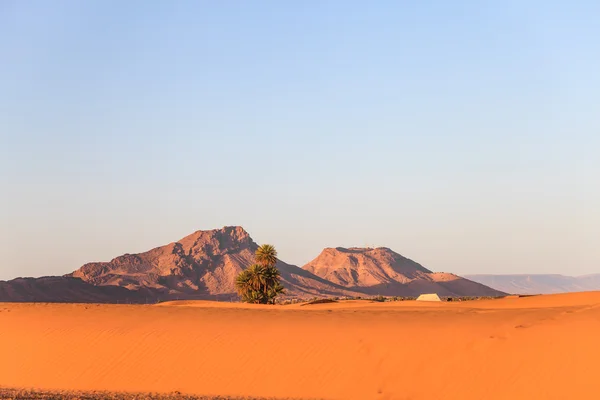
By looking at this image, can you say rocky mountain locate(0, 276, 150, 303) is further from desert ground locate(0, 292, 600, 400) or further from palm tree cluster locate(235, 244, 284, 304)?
desert ground locate(0, 292, 600, 400)

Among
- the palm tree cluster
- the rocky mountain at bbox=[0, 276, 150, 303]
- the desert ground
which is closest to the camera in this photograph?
the desert ground

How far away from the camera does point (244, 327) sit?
115ft

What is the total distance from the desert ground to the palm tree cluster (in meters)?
33.7

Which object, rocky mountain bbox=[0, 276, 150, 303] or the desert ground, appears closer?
the desert ground

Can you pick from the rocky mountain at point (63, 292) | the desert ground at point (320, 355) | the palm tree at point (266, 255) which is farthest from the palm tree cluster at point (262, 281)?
the rocky mountain at point (63, 292)

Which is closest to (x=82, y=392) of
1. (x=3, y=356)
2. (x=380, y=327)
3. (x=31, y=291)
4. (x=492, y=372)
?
(x=3, y=356)

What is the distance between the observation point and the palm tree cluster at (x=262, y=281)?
239 ft

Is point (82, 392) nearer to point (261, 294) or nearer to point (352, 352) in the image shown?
point (352, 352)

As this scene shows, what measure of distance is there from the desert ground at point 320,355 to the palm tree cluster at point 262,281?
33.7 metres

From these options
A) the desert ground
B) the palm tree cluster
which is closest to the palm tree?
the palm tree cluster

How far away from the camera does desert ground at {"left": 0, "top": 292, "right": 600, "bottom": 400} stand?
2627cm

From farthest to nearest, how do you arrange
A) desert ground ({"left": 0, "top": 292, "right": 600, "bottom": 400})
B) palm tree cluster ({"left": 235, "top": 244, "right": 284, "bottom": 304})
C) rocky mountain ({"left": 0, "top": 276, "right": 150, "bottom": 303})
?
rocky mountain ({"left": 0, "top": 276, "right": 150, "bottom": 303})
palm tree cluster ({"left": 235, "top": 244, "right": 284, "bottom": 304})
desert ground ({"left": 0, "top": 292, "right": 600, "bottom": 400})

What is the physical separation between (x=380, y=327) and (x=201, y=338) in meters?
8.10

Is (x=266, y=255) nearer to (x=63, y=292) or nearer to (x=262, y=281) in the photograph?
(x=262, y=281)
